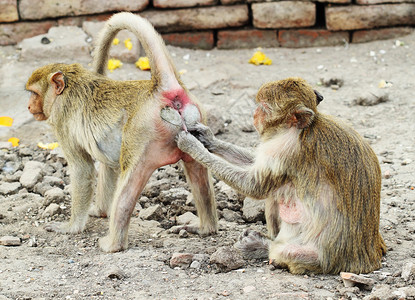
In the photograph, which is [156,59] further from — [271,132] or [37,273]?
[37,273]

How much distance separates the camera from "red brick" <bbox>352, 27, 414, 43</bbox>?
35.3 ft

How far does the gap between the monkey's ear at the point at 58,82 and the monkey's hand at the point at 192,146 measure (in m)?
1.39

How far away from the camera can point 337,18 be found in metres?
10.5

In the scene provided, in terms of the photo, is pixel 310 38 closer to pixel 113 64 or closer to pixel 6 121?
pixel 113 64

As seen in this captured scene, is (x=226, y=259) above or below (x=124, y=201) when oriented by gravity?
below

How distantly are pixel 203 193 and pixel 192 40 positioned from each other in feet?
18.3

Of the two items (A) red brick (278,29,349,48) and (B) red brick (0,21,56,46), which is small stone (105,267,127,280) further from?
(A) red brick (278,29,349,48)

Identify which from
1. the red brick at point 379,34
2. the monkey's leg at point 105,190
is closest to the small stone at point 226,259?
the monkey's leg at point 105,190

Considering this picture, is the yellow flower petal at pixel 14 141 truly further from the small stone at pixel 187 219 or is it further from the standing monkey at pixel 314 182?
the standing monkey at pixel 314 182

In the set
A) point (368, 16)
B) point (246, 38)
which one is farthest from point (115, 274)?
point (368, 16)

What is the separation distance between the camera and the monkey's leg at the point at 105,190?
6516mm

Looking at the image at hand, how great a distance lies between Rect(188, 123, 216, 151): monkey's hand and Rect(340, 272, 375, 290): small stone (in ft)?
5.47

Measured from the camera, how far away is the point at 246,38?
10984 mm

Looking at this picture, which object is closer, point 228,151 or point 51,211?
point 228,151
